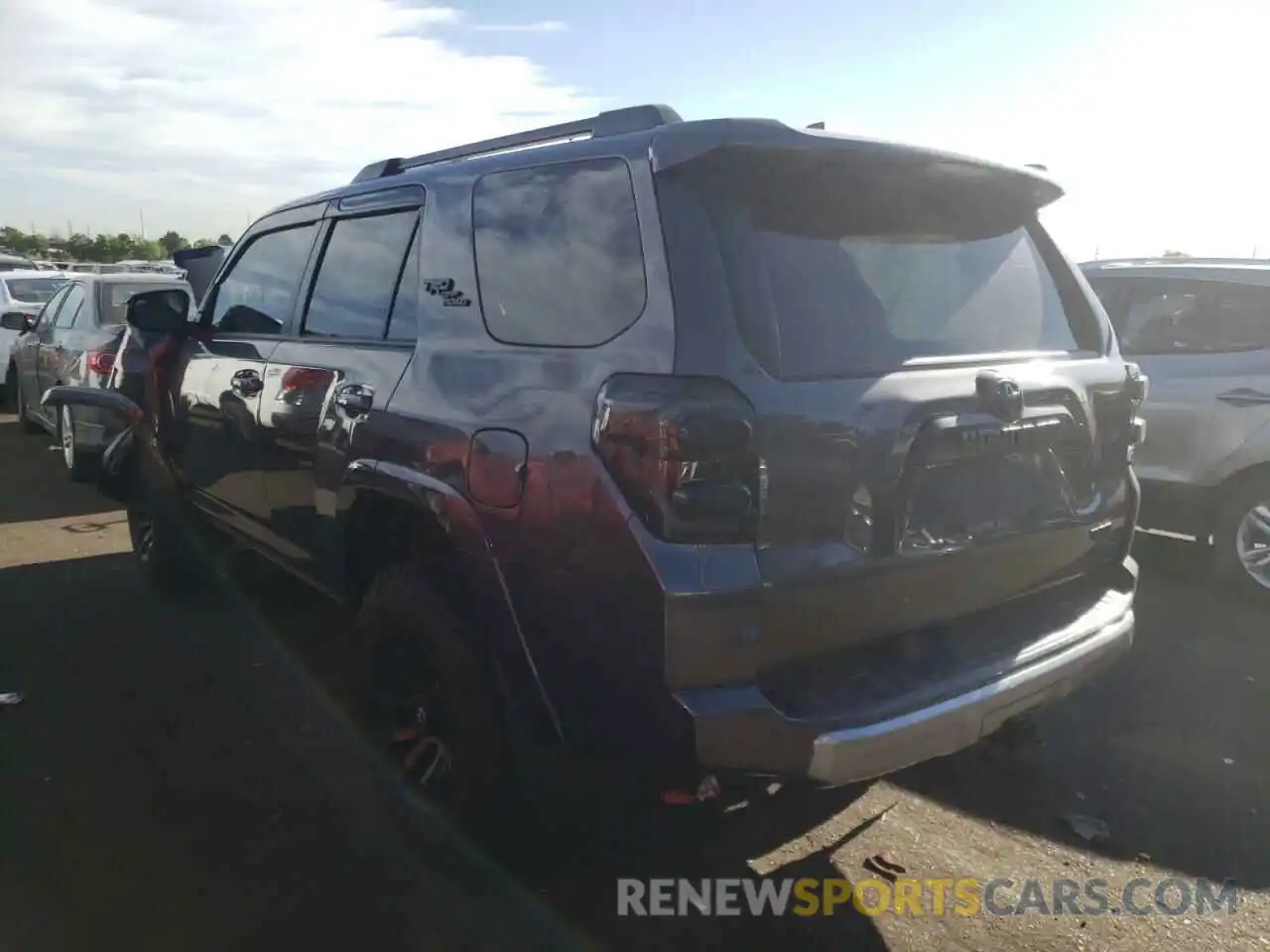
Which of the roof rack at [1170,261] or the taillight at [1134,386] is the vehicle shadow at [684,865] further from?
the roof rack at [1170,261]

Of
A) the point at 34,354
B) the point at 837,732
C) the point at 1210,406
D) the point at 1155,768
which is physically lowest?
the point at 1155,768

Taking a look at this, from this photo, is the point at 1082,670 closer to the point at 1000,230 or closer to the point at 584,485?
the point at 1000,230

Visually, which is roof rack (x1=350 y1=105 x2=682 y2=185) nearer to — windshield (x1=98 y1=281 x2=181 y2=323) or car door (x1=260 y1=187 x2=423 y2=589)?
car door (x1=260 y1=187 x2=423 y2=589)

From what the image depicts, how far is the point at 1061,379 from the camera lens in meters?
2.93

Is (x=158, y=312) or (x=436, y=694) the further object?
(x=158, y=312)

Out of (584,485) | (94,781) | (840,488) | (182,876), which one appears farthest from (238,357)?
(840,488)

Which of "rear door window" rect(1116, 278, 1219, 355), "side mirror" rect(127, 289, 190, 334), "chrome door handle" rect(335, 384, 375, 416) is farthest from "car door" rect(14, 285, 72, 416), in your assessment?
"rear door window" rect(1116, 278, 1219, 355)

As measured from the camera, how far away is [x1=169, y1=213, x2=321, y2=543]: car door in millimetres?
4109

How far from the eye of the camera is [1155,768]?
369 cm

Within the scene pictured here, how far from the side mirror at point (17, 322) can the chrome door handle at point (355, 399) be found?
811cm

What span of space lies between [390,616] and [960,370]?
1.75 metres

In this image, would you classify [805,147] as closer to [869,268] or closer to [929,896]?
[869,268]

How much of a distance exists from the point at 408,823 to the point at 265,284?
2340mm

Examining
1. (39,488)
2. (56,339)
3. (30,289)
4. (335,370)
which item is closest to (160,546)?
(335,370)
